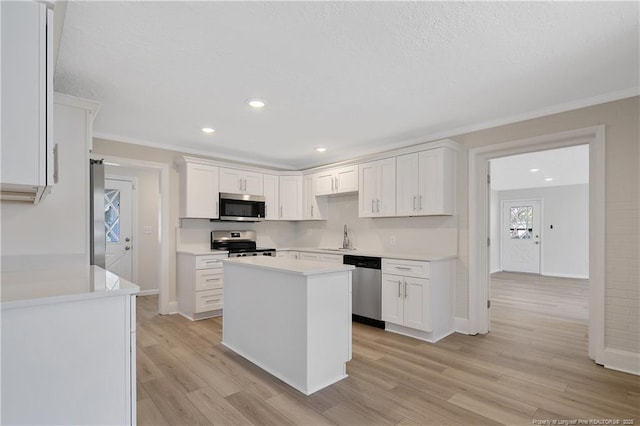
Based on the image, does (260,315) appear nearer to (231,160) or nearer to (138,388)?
(138,388)

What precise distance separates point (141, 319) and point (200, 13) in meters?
3.93

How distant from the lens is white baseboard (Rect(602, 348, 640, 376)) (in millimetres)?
2756

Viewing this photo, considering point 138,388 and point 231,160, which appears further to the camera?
point 231,160

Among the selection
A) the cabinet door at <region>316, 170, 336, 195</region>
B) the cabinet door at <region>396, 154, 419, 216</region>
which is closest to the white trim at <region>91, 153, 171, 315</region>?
the cabinet door at <region>316, 170, 336, 195</region>

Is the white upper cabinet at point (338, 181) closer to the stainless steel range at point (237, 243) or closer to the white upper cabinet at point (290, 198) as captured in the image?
the white upper cabinet at point (290, 198)

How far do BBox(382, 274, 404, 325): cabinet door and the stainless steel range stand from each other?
6.35ft

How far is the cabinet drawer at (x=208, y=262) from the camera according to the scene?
4359 mm

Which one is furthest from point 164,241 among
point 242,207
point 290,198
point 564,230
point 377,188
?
point 564,230

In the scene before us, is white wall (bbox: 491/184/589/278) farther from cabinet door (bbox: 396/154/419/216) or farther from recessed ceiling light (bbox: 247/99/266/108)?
recessed ceiling light (bbox: 247/99/266/108)

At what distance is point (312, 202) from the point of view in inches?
218

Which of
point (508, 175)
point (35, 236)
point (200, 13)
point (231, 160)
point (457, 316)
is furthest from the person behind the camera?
point (508, 175)

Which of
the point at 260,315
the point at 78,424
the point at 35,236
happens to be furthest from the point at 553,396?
the point at 35,236

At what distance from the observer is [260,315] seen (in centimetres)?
288

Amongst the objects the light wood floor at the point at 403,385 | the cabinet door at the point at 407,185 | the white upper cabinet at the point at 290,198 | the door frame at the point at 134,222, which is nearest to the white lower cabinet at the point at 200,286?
the light wood floor at the point at 403,385
